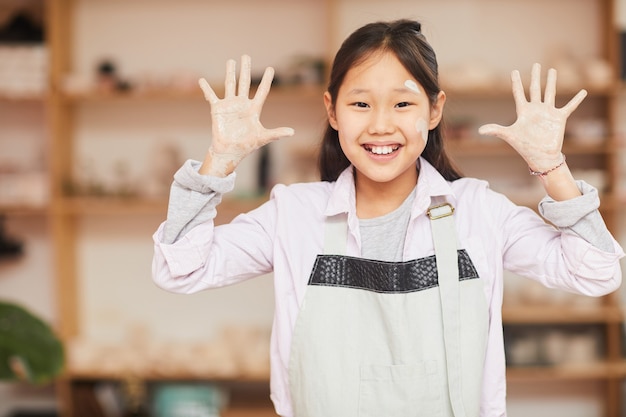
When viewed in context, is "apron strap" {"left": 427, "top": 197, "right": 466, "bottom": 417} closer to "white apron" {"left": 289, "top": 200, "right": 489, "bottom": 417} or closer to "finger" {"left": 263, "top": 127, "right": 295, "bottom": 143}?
"white apron" {"left": 289, "top": 200, "right": 489, "bottom": 417}

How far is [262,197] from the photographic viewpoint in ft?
11.4

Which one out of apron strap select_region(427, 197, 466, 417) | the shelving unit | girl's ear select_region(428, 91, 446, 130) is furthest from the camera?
the shelving unit

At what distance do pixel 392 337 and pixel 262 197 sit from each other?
226 centimetres

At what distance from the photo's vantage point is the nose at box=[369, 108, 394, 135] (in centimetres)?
127

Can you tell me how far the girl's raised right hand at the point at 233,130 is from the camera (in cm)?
127

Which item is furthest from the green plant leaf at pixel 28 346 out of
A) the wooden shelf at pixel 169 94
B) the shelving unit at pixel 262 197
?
the wooden shelf at pixel 169 94

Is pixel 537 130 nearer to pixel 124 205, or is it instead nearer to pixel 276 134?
pixel 276 134

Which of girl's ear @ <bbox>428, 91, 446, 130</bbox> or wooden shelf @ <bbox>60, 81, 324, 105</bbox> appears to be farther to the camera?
wooden shelf @ <bbox>60, 81, 324, 105</bbox>

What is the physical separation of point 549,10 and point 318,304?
9.15ft

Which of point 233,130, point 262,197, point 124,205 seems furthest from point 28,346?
point 233,130

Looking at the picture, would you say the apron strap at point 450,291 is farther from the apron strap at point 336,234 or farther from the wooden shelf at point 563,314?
the wooden shelf at point 563,314

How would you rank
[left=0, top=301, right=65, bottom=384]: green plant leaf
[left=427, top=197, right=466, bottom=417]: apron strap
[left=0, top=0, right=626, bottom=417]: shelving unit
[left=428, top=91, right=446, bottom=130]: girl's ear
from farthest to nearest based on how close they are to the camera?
1. [left=0, top=0, right=626, bottom=417]: shelving unit
2. [left=0, top=301, right=65, bottom=384]: green plant leaf
3. [left=428, top=91, right=446, bottom=130]: girl's ear
4. [left=427, top=197, right=466, bottom=417]: apron strap

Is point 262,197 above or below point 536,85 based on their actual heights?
below

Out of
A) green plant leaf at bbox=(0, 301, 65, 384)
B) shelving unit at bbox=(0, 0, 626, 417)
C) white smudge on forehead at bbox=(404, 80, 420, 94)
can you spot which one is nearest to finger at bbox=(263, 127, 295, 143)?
white smudge on forehead at bbox=(404, 80, 420, 94)
